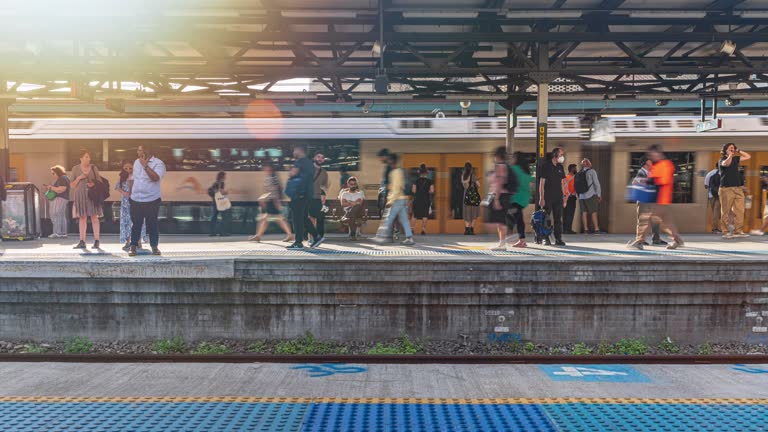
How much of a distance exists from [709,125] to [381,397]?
10.9 meters

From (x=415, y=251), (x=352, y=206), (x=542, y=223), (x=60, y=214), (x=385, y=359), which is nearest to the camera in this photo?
(x=385, y=359)

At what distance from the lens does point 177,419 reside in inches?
179

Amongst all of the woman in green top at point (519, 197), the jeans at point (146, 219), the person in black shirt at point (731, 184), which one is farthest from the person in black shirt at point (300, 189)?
the person in black shirt at point (731, 184)

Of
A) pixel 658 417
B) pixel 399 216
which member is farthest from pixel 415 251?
pixel 658 417

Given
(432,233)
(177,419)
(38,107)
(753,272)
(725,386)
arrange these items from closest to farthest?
1. (177,419)
2. (725,386)
3. (753,272)
4. (432,233)
5. (38,107)

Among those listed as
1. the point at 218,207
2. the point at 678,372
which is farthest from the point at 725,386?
the point at 218,207

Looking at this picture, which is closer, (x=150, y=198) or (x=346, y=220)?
(x=150, y=198)

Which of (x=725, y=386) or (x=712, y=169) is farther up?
→ (x=712, y=169)

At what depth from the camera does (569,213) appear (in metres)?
13.4

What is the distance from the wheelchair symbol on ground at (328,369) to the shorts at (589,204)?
8.36 m

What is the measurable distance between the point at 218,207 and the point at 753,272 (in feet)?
33.0

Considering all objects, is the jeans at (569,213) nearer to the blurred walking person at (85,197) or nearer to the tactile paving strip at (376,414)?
the tactile paving strip at (376,414)

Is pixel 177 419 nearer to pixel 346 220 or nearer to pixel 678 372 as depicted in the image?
pixel 678 372

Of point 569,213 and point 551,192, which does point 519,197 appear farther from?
point 569,213
